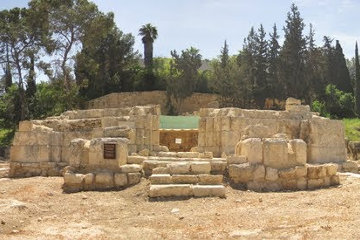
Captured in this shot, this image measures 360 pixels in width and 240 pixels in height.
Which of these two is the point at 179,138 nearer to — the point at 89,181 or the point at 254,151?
the point at 254,151

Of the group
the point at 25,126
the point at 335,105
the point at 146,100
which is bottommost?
the point at 25,126

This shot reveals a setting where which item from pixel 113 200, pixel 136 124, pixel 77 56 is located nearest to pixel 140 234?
pixel 113 200

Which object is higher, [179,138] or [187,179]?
[179,138]

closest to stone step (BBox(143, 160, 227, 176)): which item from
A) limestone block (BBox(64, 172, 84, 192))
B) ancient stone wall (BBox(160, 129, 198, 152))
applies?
limestone block (BBox(64, 172, 84, 192))

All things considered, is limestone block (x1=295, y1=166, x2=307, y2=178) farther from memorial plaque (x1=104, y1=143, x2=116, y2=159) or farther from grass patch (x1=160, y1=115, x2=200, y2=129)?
grass patch (x1=160, y1=115, x2=200, y2=129)

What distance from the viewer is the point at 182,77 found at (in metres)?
39.4

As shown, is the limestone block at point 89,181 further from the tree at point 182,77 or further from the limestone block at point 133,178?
the tree at point 182,77

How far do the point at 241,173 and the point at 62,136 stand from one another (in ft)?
20.7

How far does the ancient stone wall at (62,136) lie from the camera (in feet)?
43.5

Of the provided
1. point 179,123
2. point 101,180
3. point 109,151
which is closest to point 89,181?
point 101,180

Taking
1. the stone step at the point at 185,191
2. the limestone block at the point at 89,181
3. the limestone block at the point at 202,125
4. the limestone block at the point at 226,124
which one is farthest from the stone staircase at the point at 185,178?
the limestone block at the point at 202,125

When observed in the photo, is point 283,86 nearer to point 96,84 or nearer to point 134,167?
point 96,84

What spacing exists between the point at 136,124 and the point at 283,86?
2586cm

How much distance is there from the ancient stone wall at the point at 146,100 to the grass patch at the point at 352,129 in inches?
475
